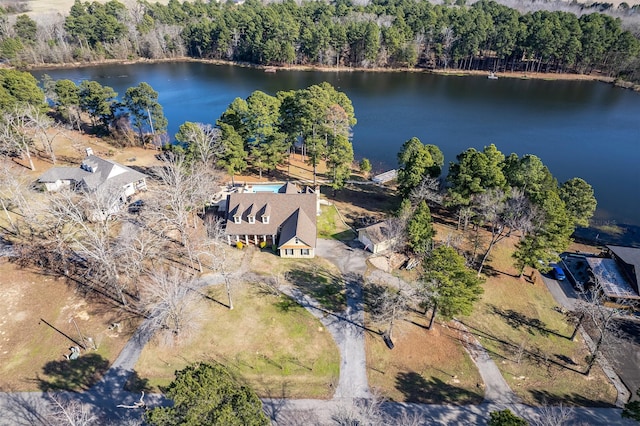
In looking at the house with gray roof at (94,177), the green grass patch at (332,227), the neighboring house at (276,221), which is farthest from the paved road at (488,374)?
the house with gray roof at (94,177)

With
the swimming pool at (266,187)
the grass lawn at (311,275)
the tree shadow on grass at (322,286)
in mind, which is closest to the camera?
the tree shadow on grass at (322,286)

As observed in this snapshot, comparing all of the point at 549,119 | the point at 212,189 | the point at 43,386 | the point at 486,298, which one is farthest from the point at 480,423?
the point at 549,119

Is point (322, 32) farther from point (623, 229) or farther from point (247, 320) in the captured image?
point (247, 320)

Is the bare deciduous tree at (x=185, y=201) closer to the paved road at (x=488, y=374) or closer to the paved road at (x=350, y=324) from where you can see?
the paved road at (x=350, y=324)

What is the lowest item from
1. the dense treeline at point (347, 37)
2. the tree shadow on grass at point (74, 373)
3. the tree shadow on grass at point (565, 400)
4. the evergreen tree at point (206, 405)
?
the tree shadow on grass at point (565, 400)

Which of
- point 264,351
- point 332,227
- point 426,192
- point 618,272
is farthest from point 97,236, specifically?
point 618,272

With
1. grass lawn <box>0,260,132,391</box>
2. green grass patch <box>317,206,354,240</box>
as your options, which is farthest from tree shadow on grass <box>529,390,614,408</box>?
grass lawn <box>0,260,132,391</box>
